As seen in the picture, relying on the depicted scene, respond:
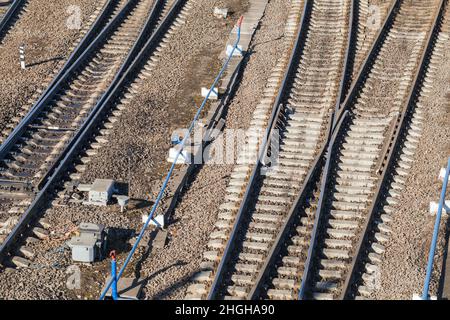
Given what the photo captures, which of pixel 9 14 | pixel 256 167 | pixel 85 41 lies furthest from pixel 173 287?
pixel 9 14

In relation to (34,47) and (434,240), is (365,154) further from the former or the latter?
(34,47)


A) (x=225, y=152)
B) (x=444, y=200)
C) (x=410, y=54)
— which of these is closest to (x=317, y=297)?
(x=444, y=200)

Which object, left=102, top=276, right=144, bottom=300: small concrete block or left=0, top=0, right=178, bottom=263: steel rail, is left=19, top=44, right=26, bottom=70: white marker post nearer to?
left=0, top=0, right=178, bottom=263: steel rail

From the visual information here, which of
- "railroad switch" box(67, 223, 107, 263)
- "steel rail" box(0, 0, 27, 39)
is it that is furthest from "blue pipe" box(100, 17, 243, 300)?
"steel rail" box(0, 0, 27, 39)

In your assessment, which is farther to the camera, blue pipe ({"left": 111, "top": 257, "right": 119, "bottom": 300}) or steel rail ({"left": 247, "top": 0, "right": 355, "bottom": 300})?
steel rail ({"left": 247, "top": 0, "right": 355, "bottom": 300})

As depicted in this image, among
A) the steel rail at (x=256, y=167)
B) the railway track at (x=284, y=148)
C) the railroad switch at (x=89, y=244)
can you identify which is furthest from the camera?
the railroad switch at (x=89, y=244)

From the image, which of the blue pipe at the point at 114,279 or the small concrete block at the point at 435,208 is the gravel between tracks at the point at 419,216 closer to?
the small concrete block at the point at 435,208

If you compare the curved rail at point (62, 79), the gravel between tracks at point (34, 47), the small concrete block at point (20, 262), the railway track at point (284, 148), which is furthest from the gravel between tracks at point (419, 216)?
the gravel between tracks at point (34, 47)

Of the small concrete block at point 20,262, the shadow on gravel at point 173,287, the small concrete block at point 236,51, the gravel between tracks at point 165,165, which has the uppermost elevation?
the small concrete block at point 236,51
